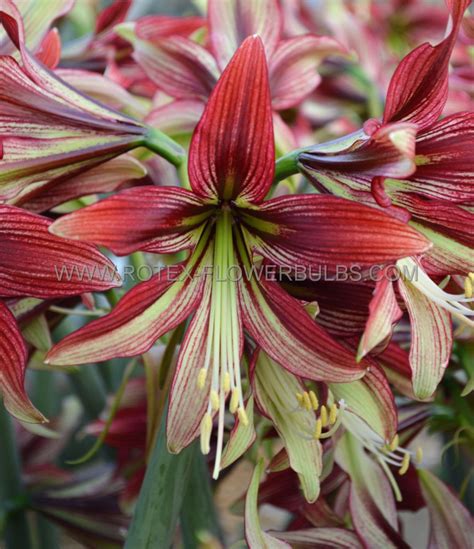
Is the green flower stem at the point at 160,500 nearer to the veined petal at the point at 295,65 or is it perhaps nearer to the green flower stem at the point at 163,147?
the green flower stem at the point at 163,147

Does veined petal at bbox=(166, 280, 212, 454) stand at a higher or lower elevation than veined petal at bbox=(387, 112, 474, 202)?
lower

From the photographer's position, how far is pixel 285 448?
46 centimetres

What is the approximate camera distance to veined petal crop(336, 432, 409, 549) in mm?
542

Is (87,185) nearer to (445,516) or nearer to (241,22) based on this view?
(241,22)

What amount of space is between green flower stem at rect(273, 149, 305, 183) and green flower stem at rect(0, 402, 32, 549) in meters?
0.34

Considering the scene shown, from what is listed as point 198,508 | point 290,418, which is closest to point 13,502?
point 198,508

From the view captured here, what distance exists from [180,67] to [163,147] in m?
0.16

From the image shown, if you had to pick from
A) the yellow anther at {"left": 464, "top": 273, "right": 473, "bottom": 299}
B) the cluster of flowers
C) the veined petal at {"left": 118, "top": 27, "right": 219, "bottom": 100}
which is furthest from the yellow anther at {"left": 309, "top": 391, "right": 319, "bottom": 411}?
the veined petal at {"left": 118, "top": 27, "right": 219, "bottom": 100}

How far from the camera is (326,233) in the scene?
1.33 ft

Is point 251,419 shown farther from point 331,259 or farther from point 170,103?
point 170,103

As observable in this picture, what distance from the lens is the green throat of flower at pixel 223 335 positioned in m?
0.43

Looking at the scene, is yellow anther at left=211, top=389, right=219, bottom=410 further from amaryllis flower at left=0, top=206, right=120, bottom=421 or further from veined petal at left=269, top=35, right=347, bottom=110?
veined petal at left=269, top=35, right=347, bottom=110

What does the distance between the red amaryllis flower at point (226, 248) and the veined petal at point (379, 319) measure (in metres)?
0.02

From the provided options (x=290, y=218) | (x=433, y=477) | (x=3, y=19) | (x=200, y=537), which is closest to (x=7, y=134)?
(x=3, y=19)
